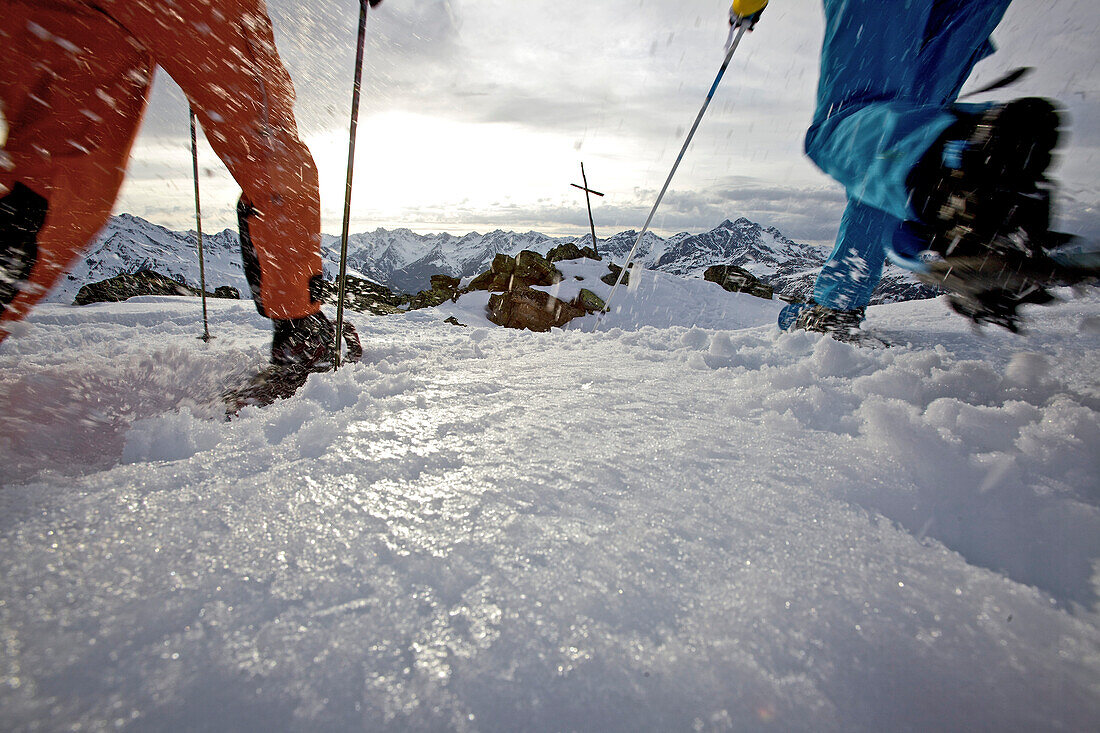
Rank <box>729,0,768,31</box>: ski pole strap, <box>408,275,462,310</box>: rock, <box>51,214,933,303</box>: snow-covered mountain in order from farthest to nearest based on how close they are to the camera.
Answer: <box>51,214,933,303</box>: snow-covered mountain, <box>408,275,462,310</box>: rock, <box>729,0,768,31</box>: ski pole strap

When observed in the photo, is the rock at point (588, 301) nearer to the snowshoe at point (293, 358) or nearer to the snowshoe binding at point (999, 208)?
the snowshoe at point (293, 358)

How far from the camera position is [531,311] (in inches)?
406

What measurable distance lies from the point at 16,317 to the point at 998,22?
14.8 feet

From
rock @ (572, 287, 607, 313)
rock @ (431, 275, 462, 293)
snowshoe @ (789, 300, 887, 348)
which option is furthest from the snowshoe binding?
rock @ (431, 275, 462, 293)

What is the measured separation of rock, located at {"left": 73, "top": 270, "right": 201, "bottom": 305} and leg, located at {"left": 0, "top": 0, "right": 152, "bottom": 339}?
743 centimetres

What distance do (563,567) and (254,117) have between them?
2.04 meters

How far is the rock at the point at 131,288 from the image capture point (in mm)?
7801

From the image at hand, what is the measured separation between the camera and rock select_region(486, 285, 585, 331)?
10.2 metres

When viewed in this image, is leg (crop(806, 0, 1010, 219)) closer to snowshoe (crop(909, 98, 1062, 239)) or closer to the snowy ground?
snowshoe (crop(909, 98, 1062, 239))

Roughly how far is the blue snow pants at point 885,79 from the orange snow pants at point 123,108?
7.59ft

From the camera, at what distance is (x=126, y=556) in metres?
0.53

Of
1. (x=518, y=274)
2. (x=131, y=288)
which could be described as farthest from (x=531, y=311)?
(x=131, y=288)

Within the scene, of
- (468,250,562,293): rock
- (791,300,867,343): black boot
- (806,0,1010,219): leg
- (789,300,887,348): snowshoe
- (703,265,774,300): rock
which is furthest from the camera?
(703,265,774,300): rock

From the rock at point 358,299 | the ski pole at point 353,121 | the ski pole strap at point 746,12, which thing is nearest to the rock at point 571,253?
the rock at point 358,299
